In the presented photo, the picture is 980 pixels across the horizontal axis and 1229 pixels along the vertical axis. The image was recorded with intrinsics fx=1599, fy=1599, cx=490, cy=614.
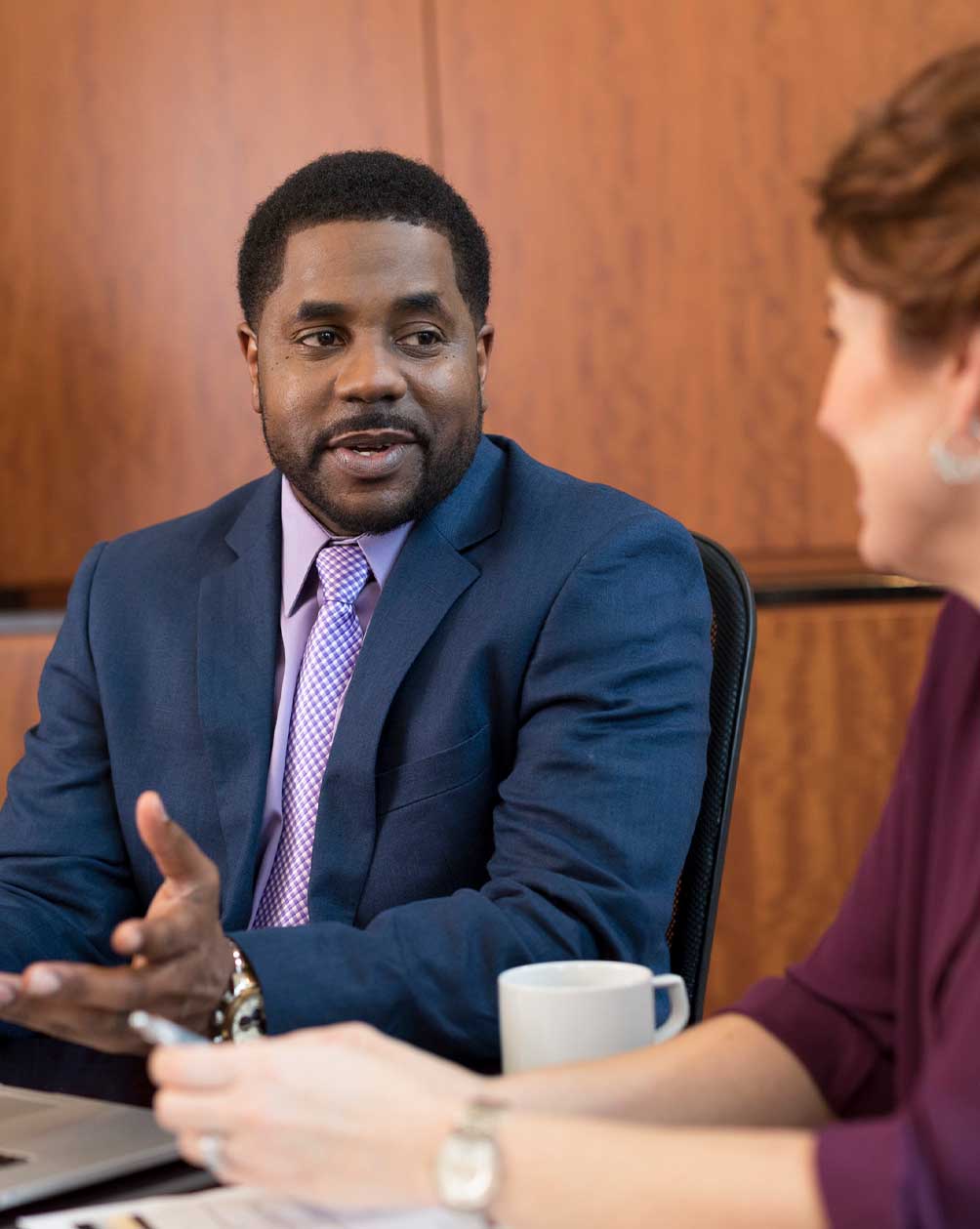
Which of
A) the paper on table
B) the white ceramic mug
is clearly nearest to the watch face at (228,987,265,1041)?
the white ceramic mug

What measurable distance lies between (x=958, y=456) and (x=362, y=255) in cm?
102

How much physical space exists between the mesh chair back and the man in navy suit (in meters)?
0.03

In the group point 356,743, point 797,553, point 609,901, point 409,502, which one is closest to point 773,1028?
point 609,901

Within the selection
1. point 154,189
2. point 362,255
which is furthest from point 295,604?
point 154,189

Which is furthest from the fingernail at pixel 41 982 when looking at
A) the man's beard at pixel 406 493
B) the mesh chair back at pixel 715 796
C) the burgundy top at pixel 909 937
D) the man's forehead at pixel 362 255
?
the man's forehead at pixel 362 255

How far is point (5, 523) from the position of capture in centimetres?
326

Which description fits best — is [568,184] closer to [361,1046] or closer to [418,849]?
[418,849]

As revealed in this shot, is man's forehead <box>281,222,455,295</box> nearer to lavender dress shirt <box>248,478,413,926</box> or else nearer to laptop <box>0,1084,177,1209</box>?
lavender dress shirt <box>248,478,413,926</box>

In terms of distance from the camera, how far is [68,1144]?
1052 millimetres

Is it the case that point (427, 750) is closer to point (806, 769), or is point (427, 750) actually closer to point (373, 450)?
point (373, 450)

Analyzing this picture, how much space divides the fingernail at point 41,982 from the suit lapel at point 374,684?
22.8 inches

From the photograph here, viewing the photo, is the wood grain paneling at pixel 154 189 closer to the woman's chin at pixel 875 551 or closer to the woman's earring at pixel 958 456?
the woman's chin at pixel 875 551

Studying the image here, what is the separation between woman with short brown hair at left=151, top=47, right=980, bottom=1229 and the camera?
2.70 ft

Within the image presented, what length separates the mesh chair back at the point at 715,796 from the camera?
5.50 ft
